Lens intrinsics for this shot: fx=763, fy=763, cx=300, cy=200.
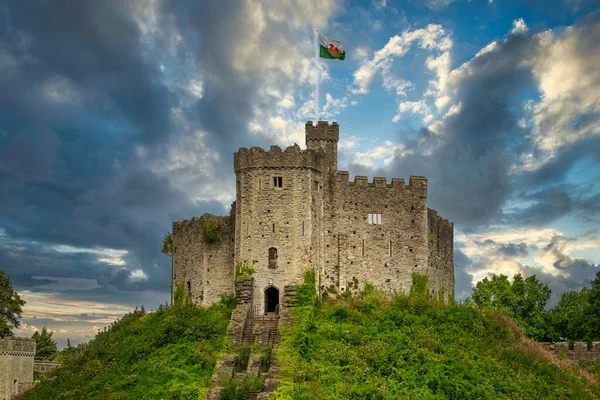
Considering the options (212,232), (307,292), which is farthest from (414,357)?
(212,232)

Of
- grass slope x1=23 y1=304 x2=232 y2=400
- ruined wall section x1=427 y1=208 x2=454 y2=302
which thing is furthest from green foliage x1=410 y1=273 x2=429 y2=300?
grass slope x1=23 y1=304 x2=232 y2=400

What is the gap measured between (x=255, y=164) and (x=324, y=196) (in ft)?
17.4

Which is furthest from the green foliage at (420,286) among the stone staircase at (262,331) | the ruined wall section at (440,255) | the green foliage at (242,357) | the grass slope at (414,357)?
the green foliage at (242,357)

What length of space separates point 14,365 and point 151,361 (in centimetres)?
1489

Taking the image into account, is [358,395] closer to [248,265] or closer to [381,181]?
[248,265]

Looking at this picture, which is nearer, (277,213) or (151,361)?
(151,361)

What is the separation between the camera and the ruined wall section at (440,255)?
54109mm

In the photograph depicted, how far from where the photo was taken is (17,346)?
5338 centimetres

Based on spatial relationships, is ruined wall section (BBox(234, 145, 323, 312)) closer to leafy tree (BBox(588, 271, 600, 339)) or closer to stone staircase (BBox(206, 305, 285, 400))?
stone staircase (BBox(206, 305, 285, 400))

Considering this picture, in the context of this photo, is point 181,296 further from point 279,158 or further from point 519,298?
point 519,298

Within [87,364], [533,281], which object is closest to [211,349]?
[87,364]

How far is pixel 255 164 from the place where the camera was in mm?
49000

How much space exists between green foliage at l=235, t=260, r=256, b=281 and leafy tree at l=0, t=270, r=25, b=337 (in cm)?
2235

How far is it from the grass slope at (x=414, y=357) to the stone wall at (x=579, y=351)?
17.7 feet
